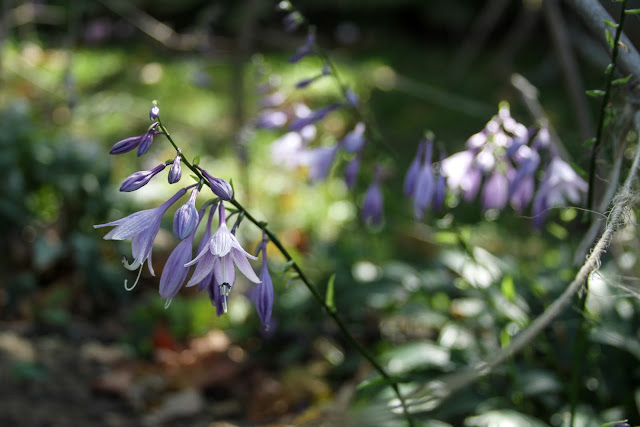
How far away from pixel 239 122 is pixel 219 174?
82cm

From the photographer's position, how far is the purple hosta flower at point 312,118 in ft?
6.63

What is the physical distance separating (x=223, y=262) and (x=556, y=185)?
1.07m

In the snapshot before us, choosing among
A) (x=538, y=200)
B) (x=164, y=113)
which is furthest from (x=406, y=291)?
(x=164, y=113)

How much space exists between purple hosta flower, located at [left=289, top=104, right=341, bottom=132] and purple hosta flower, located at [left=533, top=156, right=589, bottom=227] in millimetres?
735

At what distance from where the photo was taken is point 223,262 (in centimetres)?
122

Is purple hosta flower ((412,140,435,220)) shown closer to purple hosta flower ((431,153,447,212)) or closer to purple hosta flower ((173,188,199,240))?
purple hosta flower ((431,153,447,212))

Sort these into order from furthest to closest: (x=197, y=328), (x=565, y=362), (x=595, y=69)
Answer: (x=595, y=69)
(x=197, y=328)
(x=565, y=362)

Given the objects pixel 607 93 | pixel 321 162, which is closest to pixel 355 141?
pixel 321 162

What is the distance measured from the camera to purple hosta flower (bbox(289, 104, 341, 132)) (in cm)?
202

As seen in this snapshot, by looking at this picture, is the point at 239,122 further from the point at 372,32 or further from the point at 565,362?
the point at 372,32

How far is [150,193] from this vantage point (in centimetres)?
365

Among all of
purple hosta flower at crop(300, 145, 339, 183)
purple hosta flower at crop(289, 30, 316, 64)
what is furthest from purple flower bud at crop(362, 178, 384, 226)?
purple hosta flower at crop(289, 30, 316, 64)

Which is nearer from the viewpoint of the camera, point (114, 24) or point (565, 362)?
point (565, 362)

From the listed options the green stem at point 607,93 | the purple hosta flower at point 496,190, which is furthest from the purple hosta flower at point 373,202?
the green stem at point 607,93
